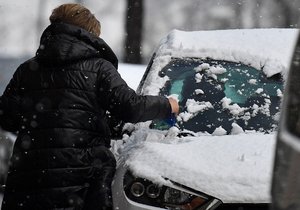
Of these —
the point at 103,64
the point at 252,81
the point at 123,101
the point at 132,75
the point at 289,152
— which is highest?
the point at 289,152

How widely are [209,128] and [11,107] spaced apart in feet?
3.86

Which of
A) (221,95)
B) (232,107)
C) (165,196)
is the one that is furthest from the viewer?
(221,95)

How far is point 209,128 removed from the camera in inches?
181

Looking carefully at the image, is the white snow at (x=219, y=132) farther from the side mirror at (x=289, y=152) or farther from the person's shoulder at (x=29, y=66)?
the side mirror at (x=289, y=152)

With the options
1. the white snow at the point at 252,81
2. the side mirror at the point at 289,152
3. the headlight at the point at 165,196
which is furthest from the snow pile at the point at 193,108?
the side mirror at the point at 289,152

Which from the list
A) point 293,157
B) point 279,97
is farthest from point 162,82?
point 293,157

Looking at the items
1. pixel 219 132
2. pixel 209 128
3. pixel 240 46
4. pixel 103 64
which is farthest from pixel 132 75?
pixel 103 64

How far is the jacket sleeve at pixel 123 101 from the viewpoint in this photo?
13.4ft

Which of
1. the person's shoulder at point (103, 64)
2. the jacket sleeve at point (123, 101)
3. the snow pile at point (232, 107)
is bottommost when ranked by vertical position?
the snow pile at point (232, 107)

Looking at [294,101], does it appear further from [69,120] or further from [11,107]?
[11,107]

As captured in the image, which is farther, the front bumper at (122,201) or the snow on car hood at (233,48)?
the snow on car hood at (233,48)

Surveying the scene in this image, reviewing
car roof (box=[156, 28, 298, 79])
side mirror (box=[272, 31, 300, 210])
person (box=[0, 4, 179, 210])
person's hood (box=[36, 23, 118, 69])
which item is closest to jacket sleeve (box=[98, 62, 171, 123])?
person (box=[0, 4, 179, 210])

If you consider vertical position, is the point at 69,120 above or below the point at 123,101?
below

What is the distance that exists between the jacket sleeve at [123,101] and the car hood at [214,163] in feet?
0.60
